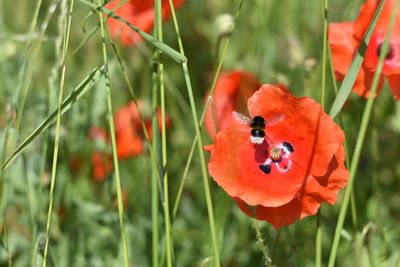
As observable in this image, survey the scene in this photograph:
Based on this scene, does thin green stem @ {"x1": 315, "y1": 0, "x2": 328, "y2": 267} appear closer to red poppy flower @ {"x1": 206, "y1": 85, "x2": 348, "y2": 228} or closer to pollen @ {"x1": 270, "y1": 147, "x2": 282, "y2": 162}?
red poppy flower @ {"x1": 206, "y1": 85, "x2": 348, "y2": 228}

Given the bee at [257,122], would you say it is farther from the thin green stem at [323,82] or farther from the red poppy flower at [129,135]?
the red poppy flower at [129,135]

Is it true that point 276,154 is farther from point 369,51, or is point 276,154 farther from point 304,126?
point 369,51

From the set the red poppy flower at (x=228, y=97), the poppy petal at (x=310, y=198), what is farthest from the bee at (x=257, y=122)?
the red poppy flower at (x=228, y=97)

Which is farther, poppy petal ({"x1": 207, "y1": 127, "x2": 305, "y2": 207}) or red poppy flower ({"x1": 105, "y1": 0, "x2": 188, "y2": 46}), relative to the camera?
red poppy flower ({"x1": 105, "y1": 0, "x2": 188, "y2": 46})

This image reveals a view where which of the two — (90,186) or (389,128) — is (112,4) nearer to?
(90,186)

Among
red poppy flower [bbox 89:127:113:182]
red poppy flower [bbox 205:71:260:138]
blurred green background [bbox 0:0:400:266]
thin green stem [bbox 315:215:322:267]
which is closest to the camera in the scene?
thin green stem [bbox 315:215:322:267]

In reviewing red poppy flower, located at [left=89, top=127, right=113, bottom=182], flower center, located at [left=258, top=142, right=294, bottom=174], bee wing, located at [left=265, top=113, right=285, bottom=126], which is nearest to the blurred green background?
red poppy flower, located at [left=89, top=127, right=113, bottom=182]

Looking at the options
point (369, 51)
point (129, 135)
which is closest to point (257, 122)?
point (369, 51)

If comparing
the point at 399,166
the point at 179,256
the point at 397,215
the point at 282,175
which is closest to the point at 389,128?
the point at 399,166
